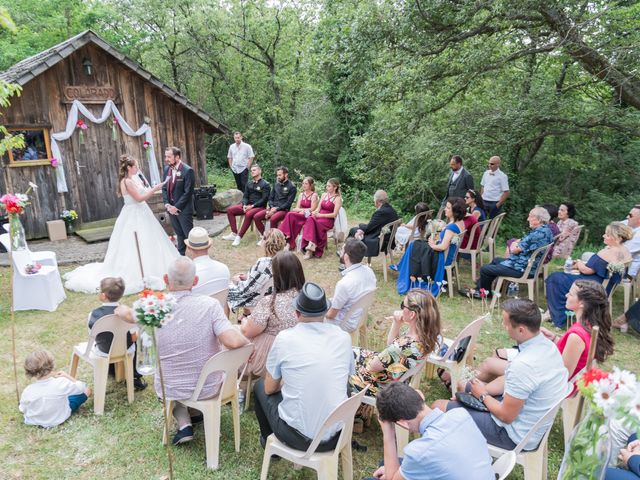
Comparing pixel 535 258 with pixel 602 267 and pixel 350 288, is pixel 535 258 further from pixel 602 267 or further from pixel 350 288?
pixel 350 288

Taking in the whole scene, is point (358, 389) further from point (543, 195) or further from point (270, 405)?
point (543, 195)

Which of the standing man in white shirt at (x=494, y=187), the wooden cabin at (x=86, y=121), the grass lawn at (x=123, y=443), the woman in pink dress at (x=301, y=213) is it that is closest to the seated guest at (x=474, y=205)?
the standing man in white shirt at (x=494, y=187)

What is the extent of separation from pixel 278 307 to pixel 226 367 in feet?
1.93

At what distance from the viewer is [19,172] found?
9.32 m

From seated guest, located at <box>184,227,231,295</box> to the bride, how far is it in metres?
2.43

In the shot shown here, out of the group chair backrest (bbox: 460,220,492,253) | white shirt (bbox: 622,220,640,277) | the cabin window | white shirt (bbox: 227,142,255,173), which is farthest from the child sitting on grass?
white shirt (bbox: 227,142,255,173)

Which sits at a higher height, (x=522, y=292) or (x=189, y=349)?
(x=189, y=349)

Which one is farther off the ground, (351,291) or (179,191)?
(179,191)

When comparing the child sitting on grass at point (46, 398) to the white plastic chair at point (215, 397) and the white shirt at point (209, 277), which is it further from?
the white shirt at point (209, 277)

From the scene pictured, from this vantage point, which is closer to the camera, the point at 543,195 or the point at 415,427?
the point at 415,427

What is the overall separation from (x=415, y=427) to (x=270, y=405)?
3.50ft

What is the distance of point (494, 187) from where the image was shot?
8.58 metres

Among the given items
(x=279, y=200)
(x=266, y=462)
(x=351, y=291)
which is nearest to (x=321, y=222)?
(x=279, y=200)

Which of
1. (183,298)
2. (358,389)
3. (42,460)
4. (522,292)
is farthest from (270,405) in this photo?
(522,292)
